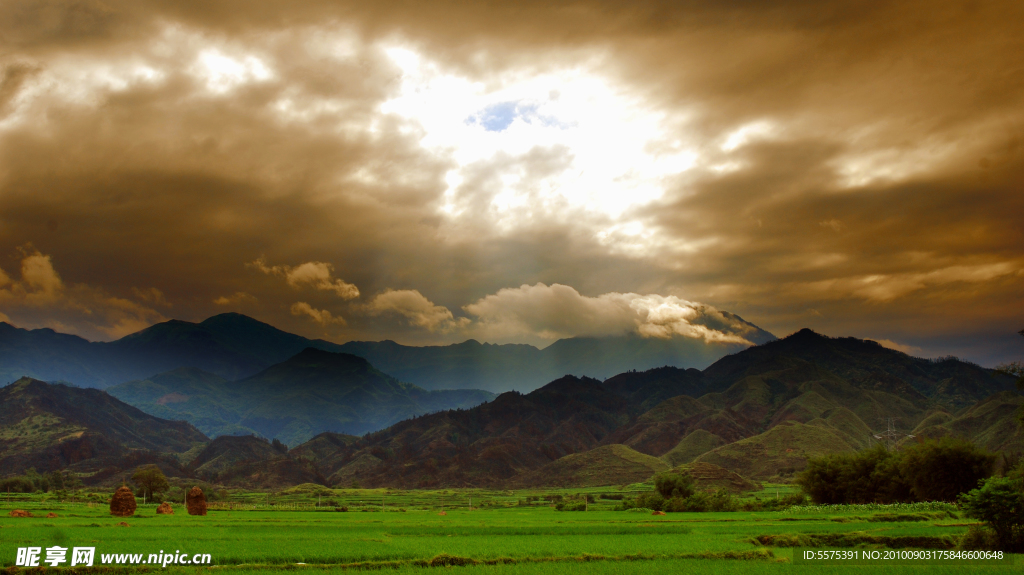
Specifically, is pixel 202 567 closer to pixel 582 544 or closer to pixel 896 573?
pixel 582 544

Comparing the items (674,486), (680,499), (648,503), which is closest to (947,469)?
(680,499)

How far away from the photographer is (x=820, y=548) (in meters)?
38.2

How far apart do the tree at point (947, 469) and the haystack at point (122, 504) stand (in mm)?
84741

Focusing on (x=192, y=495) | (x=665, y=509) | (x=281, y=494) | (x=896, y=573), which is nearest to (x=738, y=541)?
(x=896, y=573)

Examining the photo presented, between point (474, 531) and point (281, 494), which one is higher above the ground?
point (474, 531)

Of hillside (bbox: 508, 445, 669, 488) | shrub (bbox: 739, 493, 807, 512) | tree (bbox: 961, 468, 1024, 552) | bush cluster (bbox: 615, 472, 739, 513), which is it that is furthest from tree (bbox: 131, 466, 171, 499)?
tree (bbox: 961, 468, 1024, 552)

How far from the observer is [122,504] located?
64188 millimetres

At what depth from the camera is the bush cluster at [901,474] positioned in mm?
66125

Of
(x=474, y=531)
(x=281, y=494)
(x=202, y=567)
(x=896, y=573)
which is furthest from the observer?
(x=281, y=494)

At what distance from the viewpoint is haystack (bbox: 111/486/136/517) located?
64.0 meters

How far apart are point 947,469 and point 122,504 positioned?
3444 inches

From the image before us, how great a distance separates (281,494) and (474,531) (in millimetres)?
126497

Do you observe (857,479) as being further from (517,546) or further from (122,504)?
(122,504)

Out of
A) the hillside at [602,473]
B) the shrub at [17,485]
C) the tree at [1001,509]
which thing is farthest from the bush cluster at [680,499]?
the shrub at [17,485]
